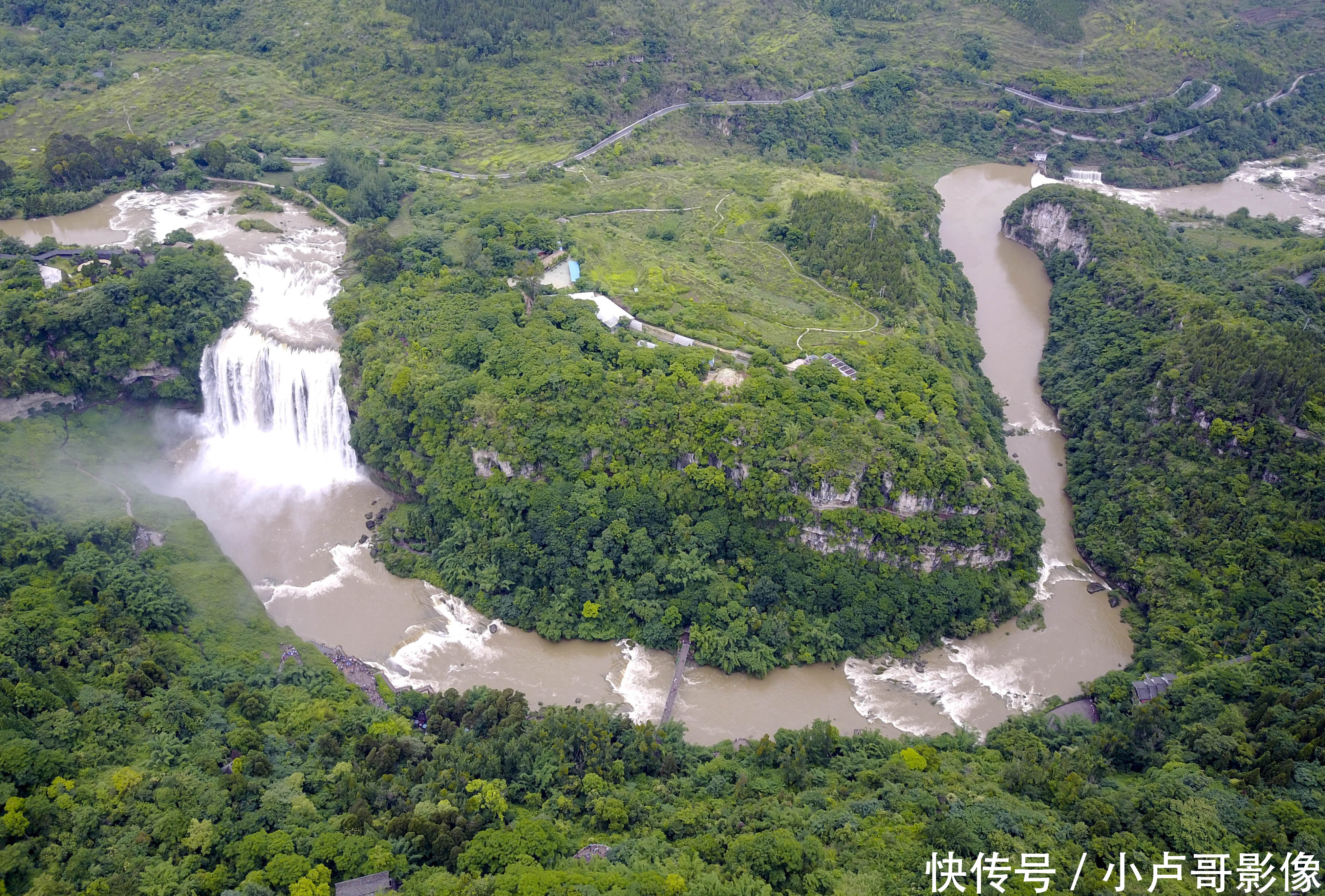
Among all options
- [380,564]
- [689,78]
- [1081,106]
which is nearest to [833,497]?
[380,564]

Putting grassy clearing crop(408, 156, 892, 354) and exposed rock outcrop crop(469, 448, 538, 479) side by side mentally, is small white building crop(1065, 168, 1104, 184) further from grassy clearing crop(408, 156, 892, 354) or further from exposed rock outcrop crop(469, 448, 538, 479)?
exposed rock outcrop crop(469, 448, 538, 479)

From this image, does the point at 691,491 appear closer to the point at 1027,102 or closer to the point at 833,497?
the point at 833,497

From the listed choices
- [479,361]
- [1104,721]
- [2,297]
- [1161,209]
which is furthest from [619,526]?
[1161,209]

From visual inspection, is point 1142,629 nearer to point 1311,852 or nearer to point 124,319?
point 1311,852

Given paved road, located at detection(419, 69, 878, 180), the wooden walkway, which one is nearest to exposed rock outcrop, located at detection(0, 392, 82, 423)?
paved road, located at detection(419, 69, 878, 180)

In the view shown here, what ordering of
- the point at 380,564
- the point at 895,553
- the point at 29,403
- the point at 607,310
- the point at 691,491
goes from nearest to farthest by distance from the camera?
the point at 895,553 → the point at 691,491 → the point at 380,564 → the point at 29,403 → the point at 607,310

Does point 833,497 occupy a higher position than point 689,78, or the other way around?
point 689,78

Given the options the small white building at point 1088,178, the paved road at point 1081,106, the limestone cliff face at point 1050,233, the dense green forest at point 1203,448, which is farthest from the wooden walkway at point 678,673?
the paved road at point 1081,106
